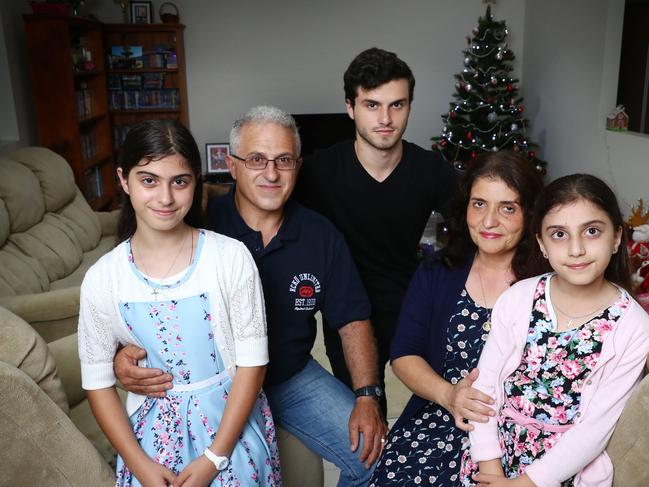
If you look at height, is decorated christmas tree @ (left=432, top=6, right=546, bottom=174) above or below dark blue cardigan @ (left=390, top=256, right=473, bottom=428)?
above

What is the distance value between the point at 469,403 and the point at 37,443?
970 millimetres

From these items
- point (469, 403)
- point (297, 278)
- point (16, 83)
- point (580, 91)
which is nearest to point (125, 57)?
point (16, 83)

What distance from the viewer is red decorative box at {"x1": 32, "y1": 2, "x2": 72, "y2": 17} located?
4.34 metres

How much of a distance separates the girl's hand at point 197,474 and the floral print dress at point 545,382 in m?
0.66

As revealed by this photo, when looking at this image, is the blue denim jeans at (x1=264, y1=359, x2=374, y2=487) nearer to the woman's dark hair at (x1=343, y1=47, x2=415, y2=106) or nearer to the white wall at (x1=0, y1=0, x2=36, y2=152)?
the woman's dark hair at (x1=343, y1=47, x2=415, y2=106)

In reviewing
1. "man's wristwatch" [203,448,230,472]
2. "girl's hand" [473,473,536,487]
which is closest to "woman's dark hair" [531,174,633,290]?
"girl's hand" [473,473,536,487]

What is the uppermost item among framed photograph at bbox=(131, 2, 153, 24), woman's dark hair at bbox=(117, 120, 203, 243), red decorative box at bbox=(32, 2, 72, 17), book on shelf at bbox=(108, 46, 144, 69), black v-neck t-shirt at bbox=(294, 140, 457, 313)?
framed photograph at bbox=(131, 2, 153, 24)

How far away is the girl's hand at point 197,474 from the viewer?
4.39ft

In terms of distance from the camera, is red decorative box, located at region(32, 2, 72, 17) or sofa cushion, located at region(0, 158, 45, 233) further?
red decorative box, located at region(32, 2, 72, 17)

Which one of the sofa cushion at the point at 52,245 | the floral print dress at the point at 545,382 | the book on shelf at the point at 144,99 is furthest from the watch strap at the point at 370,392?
the book on shelf at the point at 144,99

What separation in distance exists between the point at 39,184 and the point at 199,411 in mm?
2652

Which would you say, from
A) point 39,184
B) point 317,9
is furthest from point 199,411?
point 317,9

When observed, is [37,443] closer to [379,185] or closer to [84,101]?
[379,185]

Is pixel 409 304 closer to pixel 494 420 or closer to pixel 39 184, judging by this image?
pixel 494 420
